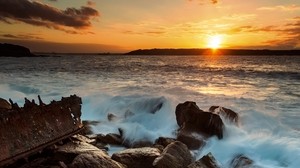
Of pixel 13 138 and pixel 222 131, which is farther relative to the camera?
pixel 222 131

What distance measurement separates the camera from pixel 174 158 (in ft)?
19.6

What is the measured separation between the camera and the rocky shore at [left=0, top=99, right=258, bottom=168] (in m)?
4.75

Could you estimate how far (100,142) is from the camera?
27.0 feet

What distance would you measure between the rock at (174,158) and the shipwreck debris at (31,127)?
156 cm

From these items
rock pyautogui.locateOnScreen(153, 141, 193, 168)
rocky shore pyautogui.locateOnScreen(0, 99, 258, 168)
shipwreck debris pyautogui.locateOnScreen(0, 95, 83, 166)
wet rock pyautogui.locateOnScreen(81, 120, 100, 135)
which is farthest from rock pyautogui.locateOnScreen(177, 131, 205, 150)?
shipwreck debris pyautogui.locateOnScreen(0, 95, 83, 166)

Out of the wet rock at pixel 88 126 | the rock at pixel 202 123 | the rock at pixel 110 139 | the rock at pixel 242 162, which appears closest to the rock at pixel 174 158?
the rock at pixel 242 162

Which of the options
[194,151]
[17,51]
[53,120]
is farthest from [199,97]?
[17,51]

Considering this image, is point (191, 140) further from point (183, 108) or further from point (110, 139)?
point (110, 139)

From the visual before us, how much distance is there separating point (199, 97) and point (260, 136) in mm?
7863

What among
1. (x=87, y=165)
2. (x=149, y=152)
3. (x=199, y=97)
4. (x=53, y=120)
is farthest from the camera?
(x=199, y=97)

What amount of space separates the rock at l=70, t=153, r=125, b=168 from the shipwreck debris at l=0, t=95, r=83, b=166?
0.66 metres

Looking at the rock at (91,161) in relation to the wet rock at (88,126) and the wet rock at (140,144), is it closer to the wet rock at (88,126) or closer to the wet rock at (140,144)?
the wet rock at (140,144)

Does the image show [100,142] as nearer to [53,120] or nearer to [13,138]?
[53,120]

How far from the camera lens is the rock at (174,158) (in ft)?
18.6
